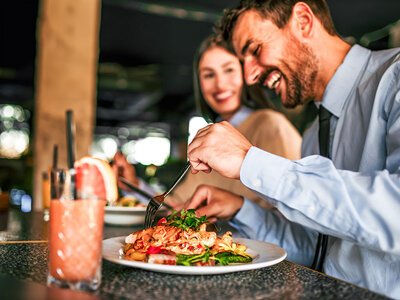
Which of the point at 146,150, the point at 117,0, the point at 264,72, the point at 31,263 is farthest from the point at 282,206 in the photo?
the point at 146,150

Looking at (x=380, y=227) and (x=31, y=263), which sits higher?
(x=380, y=227)

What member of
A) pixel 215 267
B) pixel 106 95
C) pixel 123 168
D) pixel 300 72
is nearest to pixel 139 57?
pixel 106 95

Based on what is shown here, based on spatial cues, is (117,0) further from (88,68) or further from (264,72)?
(264,72)

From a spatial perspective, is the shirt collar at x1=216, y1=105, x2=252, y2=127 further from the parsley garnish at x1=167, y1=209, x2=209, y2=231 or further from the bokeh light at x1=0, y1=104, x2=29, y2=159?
the bokeh light at x1=0, y1=104, x2=29, y2=159

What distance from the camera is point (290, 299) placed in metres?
0.64

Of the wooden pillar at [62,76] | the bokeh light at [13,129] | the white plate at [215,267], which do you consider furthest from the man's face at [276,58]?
the bokeh light at [13,129]

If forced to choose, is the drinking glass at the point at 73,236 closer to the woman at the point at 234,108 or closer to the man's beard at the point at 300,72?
the man's beard at the point at 300,72

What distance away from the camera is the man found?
0.83 meters

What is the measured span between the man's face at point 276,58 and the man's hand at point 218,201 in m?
0.43

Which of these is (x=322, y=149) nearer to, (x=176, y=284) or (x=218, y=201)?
(x=218, y=201)


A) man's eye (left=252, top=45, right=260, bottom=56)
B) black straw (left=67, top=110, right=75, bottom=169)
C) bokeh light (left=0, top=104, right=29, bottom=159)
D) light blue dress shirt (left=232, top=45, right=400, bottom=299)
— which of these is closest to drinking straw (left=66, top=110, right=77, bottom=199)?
black straw (left=67, top=110, right=75, bottom=169)

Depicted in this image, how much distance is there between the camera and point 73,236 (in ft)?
2.15

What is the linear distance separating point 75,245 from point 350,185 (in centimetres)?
55

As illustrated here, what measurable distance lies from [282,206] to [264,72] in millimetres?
696
